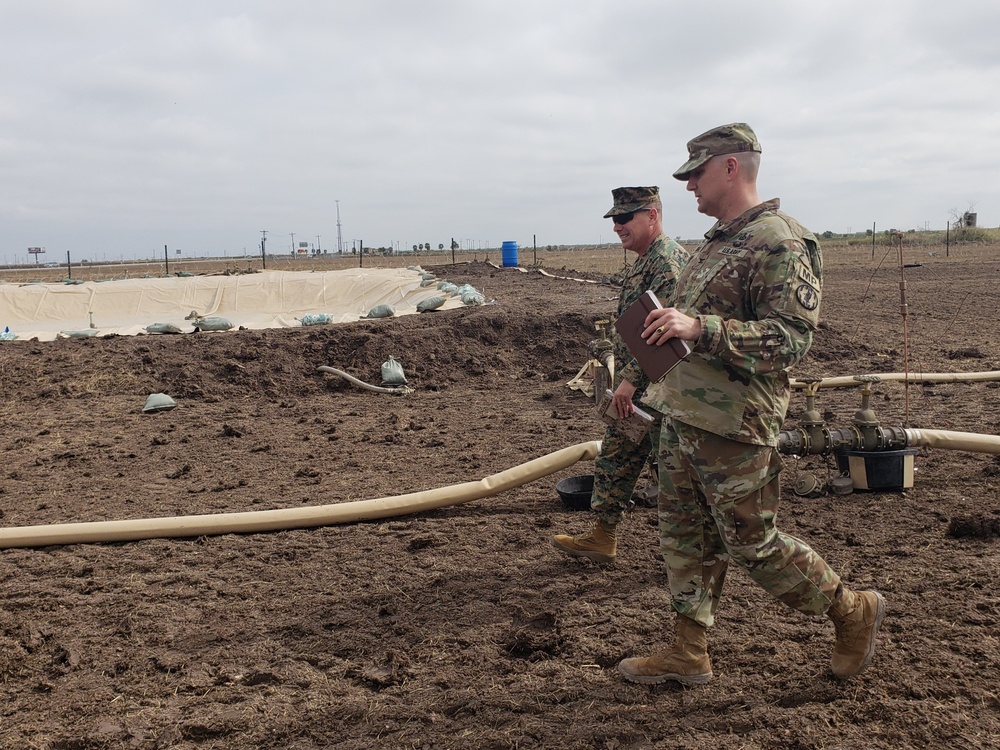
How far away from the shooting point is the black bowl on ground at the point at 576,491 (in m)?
4.86

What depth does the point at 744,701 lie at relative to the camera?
2711mm

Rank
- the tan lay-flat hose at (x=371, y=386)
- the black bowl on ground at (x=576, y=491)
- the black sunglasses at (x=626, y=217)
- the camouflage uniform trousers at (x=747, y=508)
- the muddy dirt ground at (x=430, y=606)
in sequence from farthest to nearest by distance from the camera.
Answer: the tan lay-flat hose at (x=371, y=386)
the black bowl on ground at (x=576, y=491)
the black sunglasses at (x=626, y=217)
the muddy dirt ground at (x=430, y=606)
the camouflage uniform trousers at (x=747, y=508)

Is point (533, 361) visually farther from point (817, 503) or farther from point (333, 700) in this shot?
point (333, 700)

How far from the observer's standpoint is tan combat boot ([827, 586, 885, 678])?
2.69 metres

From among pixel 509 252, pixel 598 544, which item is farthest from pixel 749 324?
pixel 509 252

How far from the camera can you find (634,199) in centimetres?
381

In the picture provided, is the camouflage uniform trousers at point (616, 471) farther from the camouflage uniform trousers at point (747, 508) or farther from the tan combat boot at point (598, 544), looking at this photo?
the camouflage uniform trousers at point (747, 508)

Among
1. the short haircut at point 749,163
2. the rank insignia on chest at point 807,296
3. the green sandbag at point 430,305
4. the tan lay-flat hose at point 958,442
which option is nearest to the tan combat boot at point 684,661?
the rank insignia on chest at point 807,296

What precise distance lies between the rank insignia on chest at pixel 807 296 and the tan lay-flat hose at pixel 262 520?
280 centimetres

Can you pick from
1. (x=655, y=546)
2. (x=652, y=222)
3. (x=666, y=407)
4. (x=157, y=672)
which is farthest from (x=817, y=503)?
(x=157, y=672)

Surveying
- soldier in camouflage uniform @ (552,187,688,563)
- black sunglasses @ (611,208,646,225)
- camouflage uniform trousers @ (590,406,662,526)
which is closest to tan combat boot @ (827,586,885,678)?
soldier in camouflage uniform @ (552,187,688,563)

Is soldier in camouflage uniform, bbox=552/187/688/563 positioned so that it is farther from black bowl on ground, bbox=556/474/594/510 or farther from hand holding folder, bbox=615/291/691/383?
hand holding folder, bbox=615/291/691/383

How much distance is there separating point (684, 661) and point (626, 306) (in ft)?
5.82

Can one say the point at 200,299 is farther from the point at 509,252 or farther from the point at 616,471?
the point at 616,471
